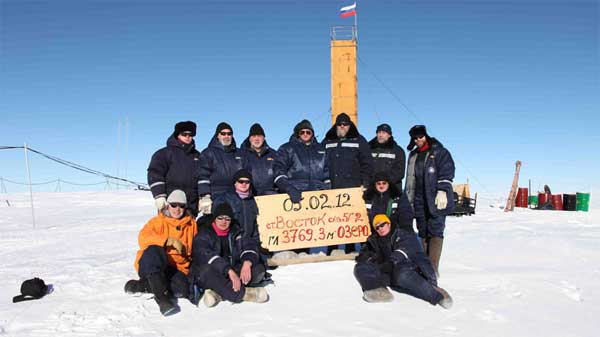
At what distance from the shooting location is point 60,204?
2111cm

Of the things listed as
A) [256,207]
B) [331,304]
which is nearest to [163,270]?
[256,207]

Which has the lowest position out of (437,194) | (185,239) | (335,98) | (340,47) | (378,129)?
(185,239)

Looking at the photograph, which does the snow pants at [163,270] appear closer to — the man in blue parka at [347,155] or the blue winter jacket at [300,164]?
the blue winter jacket at [300,164]

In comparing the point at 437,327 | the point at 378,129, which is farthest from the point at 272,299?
the point at 378,129

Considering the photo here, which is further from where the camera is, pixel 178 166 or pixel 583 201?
pixel 583 201

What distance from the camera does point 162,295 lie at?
3990mm

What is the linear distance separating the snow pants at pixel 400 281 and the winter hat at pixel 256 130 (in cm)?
233

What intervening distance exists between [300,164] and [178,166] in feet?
5.57

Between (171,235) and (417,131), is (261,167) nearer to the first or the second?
(171,235)

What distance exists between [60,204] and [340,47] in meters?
16.9

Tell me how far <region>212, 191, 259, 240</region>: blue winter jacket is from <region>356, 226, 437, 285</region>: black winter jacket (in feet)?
4.61

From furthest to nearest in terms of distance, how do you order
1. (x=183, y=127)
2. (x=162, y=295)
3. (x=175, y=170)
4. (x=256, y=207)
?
(x=183, y=127) → (x=175, y=170) → (x=256, y=207) → (x=162, y=295)

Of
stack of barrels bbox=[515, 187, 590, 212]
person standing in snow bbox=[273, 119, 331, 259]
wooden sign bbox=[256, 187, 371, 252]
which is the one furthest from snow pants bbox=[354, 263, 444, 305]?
stack of barrels bbox=[515, 187, 590, 212]

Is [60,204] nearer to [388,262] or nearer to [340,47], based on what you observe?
[340,47]
